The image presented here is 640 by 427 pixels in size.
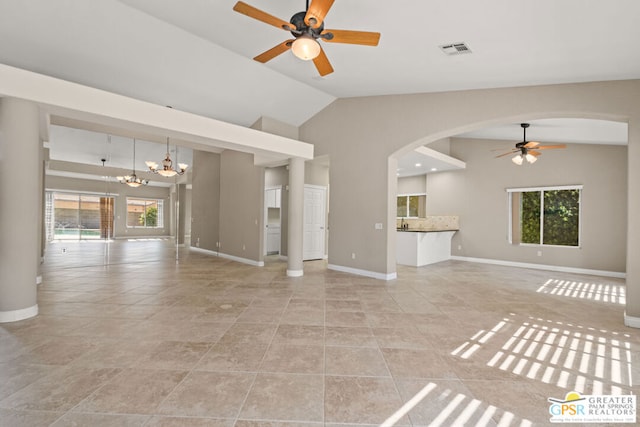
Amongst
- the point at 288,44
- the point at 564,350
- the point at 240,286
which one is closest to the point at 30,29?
the point at 288,44

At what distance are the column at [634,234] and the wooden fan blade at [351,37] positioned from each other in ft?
11.1

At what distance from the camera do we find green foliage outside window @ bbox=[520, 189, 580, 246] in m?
7.17

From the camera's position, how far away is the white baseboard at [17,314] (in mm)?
3291

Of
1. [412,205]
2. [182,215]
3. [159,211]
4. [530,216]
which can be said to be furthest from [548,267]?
[159,211]

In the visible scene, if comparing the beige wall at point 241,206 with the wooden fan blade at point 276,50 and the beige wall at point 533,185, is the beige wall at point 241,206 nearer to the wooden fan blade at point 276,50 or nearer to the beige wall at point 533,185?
the wooden fan blade at point 276,50

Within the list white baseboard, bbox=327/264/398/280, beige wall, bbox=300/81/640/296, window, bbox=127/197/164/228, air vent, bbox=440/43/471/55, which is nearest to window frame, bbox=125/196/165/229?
window, bbox=127/197/164/228

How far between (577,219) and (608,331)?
4.84 meters

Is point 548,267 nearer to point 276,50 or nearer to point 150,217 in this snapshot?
point 276,50

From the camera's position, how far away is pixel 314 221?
8.20 meters

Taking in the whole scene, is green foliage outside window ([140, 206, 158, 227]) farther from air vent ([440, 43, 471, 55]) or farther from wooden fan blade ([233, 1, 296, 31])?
air vent ([440, 43, 471, 55])

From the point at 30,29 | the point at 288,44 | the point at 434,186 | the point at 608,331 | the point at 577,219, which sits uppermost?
the point at 30,29

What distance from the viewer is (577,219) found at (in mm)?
7086

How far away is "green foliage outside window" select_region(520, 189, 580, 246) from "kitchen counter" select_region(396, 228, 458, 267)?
6.58 ft

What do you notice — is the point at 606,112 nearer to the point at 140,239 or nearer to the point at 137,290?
the point at 137,290
